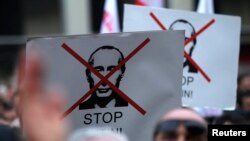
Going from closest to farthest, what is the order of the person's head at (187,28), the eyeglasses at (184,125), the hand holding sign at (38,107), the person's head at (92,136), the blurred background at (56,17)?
the hand holding sign at (38,107) → the person's head at (92,136) → the eyeglasses at (184,125) → the person's head at (187,28) → the blurred background at (56,17)

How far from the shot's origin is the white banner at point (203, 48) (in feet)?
18.6

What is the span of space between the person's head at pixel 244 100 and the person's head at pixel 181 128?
3778 mm

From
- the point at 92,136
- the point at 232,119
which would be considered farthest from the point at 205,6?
the point at 92,136

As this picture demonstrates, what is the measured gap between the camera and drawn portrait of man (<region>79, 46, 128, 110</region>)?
13.9 feet

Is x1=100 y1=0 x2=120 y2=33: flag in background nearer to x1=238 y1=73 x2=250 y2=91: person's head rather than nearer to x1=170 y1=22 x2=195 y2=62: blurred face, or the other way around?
x1=238 y1=73 x2=250 y2=91: person's head

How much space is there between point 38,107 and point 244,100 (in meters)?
5.09

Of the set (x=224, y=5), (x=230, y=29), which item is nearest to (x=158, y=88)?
(x=230, y=29)

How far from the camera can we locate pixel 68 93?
417 cm

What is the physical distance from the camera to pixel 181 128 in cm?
305

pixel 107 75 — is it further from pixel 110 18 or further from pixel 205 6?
pixel 110 18

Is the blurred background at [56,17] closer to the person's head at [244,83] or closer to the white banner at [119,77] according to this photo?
the person's head at [244,83]

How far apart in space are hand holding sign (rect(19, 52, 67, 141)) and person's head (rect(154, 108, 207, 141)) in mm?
1058

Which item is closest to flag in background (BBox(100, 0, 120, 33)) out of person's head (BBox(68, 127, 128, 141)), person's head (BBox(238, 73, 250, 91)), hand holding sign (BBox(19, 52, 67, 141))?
person's head (BBox(238, 73, 250, 91))

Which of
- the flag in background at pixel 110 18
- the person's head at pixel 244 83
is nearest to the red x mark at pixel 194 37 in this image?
the person's head at pixel 244 83
